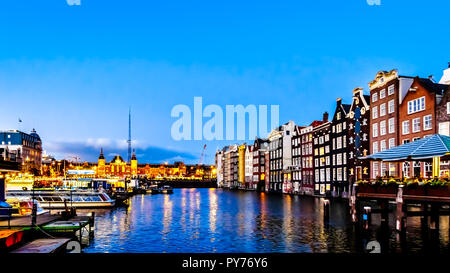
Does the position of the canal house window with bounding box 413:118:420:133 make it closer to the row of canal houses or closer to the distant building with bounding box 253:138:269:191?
the row of canal houses

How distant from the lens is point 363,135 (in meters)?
88.1

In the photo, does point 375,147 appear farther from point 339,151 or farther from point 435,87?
point 435,87

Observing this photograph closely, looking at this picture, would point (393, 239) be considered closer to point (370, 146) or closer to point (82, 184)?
point (370, 146)

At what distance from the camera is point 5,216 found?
35.1 metres

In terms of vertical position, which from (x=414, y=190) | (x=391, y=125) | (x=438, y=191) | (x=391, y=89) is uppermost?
(x=391, y=89)

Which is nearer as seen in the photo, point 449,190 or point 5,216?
point 449,190

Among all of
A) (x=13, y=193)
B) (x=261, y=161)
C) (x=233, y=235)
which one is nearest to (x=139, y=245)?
(x=233, y=235)

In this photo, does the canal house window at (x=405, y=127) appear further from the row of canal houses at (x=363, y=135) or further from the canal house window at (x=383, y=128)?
the canal house window at (x=383, y=128)

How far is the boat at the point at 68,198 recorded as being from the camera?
7669 centimetres

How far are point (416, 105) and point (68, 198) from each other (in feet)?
212

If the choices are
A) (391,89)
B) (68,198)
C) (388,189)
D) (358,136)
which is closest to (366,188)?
(388,189)

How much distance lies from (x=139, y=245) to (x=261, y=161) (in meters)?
144

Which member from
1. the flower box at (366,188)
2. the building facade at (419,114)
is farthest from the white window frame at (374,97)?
the flower box at (366,188)
